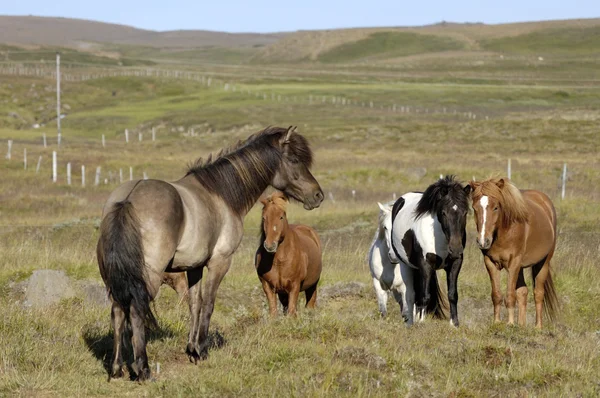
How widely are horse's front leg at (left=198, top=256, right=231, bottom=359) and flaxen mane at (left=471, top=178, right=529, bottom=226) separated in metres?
3.47

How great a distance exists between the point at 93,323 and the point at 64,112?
88.0 meters

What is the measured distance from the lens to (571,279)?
13.8 metres

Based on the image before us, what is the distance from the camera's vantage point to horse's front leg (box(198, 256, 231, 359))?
26.6 ft

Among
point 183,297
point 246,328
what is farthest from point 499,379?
point 183,297

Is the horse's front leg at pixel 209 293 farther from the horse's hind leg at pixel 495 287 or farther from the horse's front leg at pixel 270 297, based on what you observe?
the horse's hind leg at pixel 495 287

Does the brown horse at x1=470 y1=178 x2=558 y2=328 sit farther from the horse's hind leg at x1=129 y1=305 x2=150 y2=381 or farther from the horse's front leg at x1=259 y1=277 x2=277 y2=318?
the horse's hind leg at x1=129 y1=305 x2=150 y2=381

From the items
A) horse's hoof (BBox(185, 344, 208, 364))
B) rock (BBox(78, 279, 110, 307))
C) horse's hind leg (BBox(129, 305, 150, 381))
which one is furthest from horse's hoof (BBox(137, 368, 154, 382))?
rock (BBox(78, 279, 110, 307))

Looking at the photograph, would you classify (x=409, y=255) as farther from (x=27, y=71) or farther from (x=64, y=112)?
(x=27, y=71)

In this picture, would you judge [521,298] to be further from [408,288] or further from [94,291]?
[94,291]

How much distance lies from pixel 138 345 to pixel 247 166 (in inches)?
87.8

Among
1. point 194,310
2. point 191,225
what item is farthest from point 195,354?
point 191,225

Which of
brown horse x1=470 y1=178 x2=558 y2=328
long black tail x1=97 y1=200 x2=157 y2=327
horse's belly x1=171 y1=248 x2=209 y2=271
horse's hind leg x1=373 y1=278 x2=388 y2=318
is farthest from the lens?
horse's hind leg x1=373 y1=278 x2=388 y2=318

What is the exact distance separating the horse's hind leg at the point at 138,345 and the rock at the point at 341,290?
20.7ft

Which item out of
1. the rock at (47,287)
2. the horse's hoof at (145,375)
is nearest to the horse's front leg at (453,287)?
the horse's hoof at (145,375)
